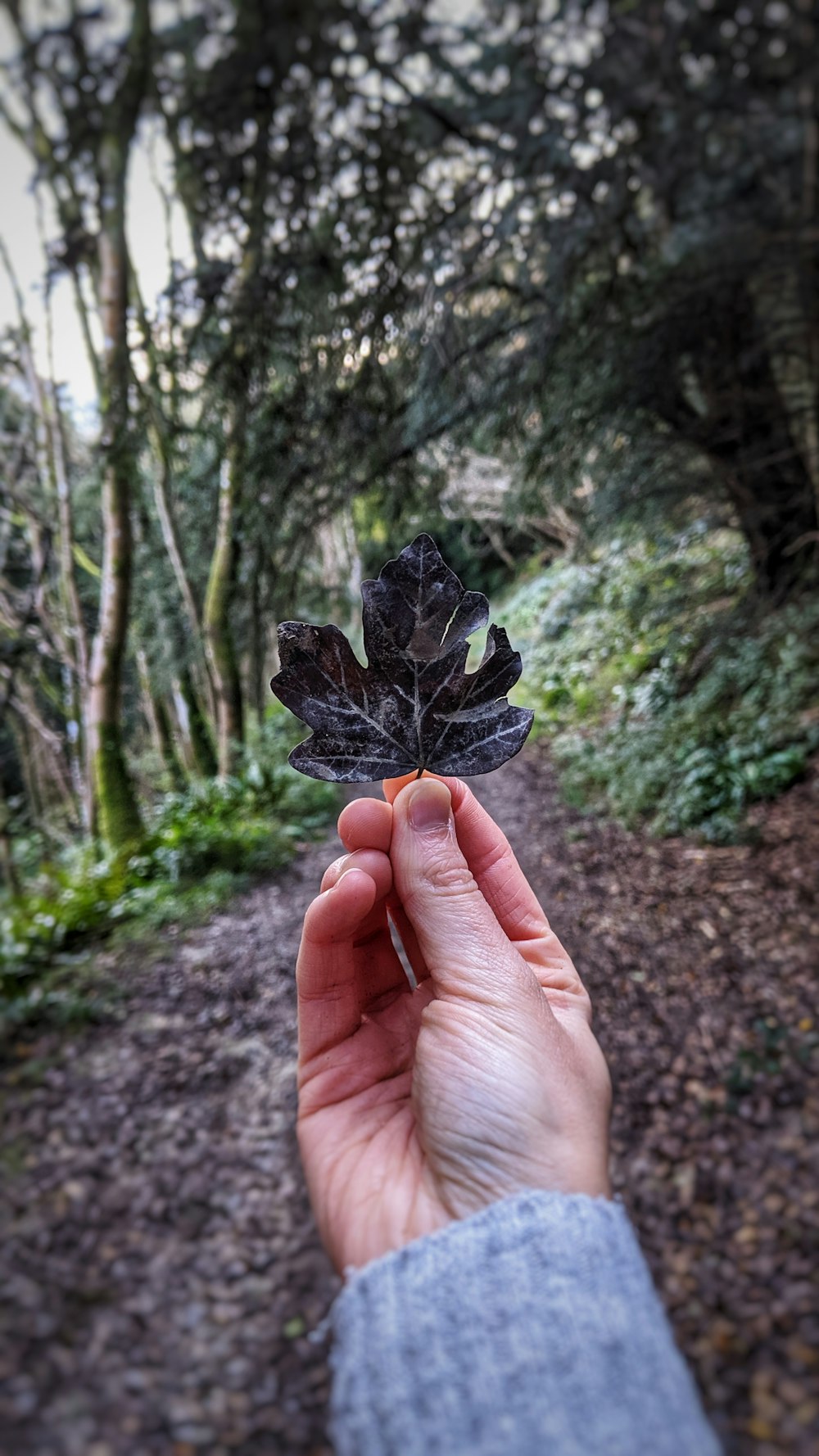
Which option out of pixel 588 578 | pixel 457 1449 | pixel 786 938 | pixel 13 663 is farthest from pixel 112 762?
pixel 457 1449

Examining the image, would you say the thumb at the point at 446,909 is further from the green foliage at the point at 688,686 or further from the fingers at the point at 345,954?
the green foliage at the point at 688,686

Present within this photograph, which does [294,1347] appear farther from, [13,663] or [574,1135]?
[13,663]

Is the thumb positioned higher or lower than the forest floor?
higher

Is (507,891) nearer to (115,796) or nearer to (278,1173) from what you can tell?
(278,1173)

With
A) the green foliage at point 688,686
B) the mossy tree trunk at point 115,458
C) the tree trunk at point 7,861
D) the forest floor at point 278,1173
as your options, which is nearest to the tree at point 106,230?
the mossy tree trunk at point 115,458

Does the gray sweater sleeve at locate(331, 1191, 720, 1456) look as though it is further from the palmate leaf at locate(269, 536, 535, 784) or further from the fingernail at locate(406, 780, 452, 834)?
the palmate leaf at locate(269, 536, 535, 784)

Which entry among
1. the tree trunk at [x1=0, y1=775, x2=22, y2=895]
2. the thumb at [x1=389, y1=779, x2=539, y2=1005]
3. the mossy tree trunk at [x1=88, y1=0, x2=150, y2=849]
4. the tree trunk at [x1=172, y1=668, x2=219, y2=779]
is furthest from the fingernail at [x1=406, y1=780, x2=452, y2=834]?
the tree trunk at [x1=172, y1=668, x2=219, y2=779]
